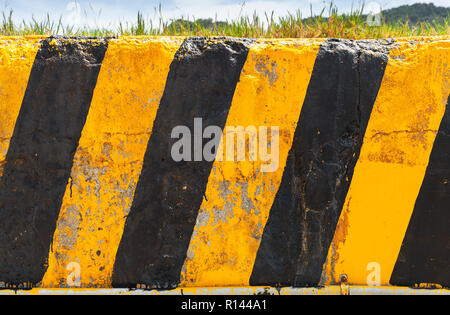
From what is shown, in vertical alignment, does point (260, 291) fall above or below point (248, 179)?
below

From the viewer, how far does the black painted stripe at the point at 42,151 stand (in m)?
1.75

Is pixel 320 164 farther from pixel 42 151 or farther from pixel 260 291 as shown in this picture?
pixel 42 151

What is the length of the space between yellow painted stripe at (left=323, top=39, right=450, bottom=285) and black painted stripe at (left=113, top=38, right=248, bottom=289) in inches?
27.2

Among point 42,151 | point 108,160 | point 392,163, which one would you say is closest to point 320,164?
point 392,163

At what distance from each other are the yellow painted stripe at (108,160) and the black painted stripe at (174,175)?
52mm

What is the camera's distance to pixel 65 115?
175cm

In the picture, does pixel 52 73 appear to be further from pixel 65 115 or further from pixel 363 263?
pixel 363 263

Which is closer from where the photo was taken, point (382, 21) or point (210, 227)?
point (210, 227)

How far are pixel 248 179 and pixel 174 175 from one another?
0.35 metres

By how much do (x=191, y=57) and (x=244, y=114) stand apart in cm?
36

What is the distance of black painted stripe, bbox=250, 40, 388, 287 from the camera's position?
1.75 meters

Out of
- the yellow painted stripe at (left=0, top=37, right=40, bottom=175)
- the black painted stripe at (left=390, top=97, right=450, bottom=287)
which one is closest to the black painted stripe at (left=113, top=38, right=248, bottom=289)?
the yellow painted stripe at (left=0, top=37, right=40, bottom=175)

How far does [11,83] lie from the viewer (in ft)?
5.73

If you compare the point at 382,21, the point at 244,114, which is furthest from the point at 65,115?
the point at 382,21
